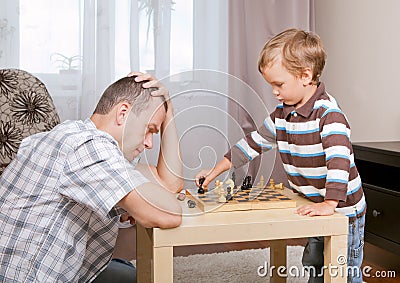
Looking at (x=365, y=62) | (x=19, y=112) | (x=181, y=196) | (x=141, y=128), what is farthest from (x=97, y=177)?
(x=365, y=62)

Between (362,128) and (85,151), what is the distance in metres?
2.07

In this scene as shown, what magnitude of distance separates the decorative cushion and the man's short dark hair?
3.07 ft

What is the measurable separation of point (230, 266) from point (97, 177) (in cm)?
123

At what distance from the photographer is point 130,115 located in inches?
54.9

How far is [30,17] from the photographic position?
2.82 m

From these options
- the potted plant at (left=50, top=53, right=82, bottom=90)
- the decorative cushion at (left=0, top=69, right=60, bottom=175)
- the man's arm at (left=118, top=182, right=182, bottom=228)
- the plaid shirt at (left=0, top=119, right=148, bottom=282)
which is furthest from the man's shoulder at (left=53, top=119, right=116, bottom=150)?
the potted plant at (left=50, top=53, right=82, bottom=90)

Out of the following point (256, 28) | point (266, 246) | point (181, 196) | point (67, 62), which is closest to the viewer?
point (181, 196)

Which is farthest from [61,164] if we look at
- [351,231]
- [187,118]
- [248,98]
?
[248,98]

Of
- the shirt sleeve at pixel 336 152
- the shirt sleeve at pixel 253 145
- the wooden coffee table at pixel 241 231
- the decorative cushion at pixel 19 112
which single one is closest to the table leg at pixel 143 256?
the wooden coffee table at pixel 241 231

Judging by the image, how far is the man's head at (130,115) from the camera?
1395mm

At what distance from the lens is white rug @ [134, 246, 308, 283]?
219 centimetres

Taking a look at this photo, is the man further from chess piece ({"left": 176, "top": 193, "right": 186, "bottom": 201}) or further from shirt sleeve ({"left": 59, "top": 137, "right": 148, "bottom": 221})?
chess piece ({"left": 176, "top": 193, "right": 186, "bottom": 201})

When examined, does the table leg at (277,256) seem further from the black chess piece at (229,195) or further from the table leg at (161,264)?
the table leg at (161,264)

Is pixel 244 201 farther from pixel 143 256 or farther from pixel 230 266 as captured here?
pixel 230 266
